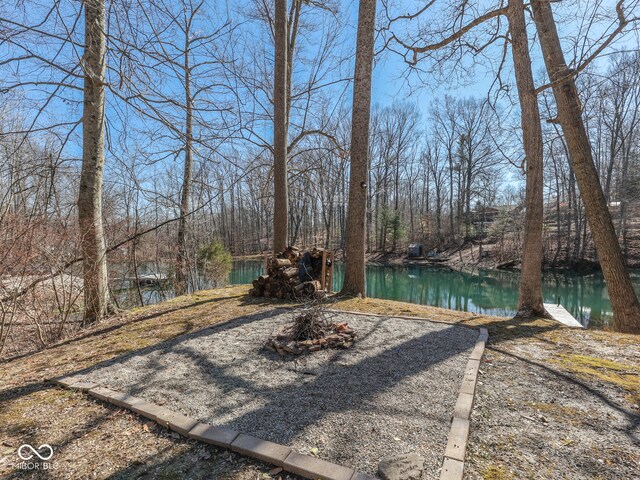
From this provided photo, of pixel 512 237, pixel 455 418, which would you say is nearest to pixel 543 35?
pixel 455 418

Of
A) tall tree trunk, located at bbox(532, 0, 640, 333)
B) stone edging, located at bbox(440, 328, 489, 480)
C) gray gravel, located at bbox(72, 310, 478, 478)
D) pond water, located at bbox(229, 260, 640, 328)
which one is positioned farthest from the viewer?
pond water, located at bbox(229, 260, 640, 328)

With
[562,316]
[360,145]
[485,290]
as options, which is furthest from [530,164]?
[485,290]

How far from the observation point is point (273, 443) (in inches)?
61.7

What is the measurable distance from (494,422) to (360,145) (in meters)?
4.46

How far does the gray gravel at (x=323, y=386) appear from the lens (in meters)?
1.62

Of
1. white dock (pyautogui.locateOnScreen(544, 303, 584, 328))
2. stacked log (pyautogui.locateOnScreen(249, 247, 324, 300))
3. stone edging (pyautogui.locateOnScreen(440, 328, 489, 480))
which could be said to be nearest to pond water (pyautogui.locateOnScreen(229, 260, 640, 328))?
white dock (pyautogui.locateOnScreen(544, 303, 584, 328))

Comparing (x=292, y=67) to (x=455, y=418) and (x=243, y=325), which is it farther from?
(x=455, y=418)

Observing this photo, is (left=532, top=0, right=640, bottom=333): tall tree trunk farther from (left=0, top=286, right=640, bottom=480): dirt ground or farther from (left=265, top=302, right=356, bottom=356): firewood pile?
(left=265, top=302, right=356, bottom=356): firewood pile

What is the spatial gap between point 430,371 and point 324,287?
3.37 m

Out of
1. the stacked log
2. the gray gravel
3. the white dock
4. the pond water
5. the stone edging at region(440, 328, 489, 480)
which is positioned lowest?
the pond water

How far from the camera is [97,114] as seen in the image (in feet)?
13.1

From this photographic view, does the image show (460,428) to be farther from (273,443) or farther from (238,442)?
(238,442)

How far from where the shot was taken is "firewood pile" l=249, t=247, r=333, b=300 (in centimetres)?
529

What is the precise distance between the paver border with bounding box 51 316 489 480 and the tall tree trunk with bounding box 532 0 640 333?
358 cm
